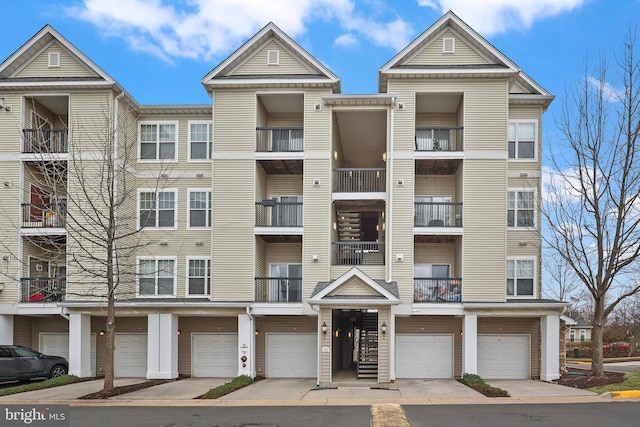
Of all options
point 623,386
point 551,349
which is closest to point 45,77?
point 551,349

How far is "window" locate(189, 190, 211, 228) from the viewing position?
84.4 feet

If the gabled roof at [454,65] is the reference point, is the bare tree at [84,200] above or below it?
below

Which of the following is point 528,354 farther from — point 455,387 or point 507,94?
point 507,94

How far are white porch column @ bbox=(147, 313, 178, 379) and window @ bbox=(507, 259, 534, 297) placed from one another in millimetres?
13805

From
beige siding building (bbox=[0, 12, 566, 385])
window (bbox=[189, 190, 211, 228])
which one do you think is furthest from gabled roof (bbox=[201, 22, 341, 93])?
window (bbox=[189, 190, 211, 228])

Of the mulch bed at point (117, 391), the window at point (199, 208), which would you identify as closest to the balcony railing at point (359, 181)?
the window at point (199, 208)

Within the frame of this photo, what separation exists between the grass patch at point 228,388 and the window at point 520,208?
12.5 meters

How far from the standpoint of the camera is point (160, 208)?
1022 inches

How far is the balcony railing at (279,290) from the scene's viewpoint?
78.6 feet

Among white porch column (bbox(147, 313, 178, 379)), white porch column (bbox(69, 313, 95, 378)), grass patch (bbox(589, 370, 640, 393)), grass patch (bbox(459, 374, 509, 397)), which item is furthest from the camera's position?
white porch column (bbox(69, 313, 95, 378))

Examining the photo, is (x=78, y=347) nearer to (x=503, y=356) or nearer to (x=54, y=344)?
(x=54, y=344)

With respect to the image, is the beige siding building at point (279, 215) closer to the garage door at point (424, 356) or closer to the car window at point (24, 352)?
the garage door at point (424, 356)

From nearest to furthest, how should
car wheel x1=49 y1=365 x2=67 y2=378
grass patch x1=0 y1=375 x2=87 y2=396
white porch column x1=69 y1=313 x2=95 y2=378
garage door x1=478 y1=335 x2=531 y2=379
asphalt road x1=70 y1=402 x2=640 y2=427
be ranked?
asphalt road x1=70 y1=402 x2=640 y2=427 → grass patch x1=0 y1=375 x2=87 y2=396 → car wheel x1=49 y1=365 x2=67 y2=378 → white porch column x1=69 y1=313 x2=95 y2=378 → garage door x1=478 y1=335 x2=531 y2=379

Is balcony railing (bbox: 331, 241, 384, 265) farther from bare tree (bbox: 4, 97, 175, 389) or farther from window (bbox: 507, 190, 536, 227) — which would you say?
bare tree (bbox: 4, 97, 175, 389)
